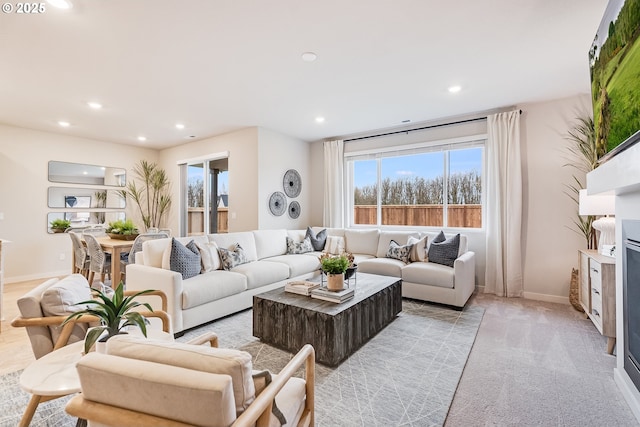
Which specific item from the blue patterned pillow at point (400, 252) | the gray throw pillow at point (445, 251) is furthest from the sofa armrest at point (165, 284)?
the gray throw pillow at point (445, 251)

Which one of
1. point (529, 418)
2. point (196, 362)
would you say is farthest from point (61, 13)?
point (529, 418)

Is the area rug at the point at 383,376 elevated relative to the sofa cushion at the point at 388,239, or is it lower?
lower

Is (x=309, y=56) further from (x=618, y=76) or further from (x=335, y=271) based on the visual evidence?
(x=618, y=76)

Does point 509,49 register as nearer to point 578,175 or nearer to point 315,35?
point 315,35

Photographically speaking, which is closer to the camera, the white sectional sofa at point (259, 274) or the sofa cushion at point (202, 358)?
the sofa cushion at point (202, 358)

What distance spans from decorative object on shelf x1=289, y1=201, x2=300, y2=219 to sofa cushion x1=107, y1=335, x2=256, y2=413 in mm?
4917

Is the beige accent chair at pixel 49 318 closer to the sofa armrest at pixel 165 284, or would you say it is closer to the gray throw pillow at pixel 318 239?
the sofa armrest at pixel 165 284

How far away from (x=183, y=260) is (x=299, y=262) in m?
1.70

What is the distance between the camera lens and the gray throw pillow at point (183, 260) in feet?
10.2

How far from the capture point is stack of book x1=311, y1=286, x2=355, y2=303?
2.55 m

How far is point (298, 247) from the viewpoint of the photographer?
4984mm

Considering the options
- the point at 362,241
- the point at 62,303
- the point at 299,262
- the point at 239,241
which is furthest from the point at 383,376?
the point at 362,241

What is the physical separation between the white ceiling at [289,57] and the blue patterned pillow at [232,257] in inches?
79.4

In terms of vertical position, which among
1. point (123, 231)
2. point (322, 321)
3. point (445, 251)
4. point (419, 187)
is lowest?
point (322, 321)
